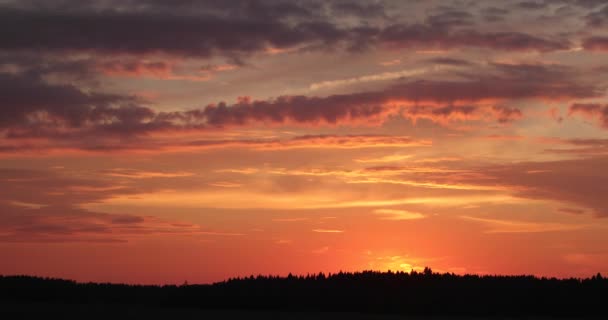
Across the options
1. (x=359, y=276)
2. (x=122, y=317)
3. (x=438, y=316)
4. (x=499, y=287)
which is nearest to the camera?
(x=122, y=317)

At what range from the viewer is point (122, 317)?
36781 millimetres

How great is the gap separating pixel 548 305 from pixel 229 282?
58.8ft

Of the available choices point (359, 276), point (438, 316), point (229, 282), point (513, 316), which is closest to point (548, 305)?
point (513, 316)

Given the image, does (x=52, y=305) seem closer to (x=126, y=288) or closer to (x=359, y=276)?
(x=126, y=288)

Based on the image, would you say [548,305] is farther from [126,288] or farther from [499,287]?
[126,288]

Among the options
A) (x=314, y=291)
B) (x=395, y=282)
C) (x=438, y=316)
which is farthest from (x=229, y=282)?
(x=438, y=316)

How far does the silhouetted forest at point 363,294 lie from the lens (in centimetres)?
4203

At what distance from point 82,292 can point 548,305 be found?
2561cm

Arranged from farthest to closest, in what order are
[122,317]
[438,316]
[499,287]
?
[499,287] → [438,316] → [122,317]

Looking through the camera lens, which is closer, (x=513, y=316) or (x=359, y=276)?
(x=513, y=316)

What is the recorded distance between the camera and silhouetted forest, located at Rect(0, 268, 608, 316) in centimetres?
4203

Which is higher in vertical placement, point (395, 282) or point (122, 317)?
point (395, 282)

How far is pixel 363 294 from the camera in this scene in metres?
43.9

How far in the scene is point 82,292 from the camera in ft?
153
